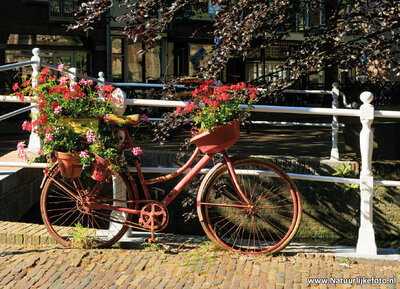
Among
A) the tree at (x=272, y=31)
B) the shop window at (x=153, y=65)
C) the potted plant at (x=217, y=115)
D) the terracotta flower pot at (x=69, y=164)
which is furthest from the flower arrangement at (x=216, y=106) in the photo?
the shop window at (x=153, y=65)

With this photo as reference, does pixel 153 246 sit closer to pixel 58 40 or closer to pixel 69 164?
pixel 69 164

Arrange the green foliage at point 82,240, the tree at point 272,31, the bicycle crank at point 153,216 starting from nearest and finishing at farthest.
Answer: the bicycle crank at point 153,216
the green foliage at point 82,240
the tree at point 272,31

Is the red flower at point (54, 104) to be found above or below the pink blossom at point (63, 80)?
below

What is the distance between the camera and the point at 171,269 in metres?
4.10

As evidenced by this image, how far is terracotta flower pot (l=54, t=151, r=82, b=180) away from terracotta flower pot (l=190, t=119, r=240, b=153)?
35.1 inches

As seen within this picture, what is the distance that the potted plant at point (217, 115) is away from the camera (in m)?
4.21

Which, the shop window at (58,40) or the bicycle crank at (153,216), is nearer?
the bicycle crank at (153,216)

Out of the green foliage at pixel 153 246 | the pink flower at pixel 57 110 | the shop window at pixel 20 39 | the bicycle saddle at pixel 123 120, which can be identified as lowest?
the green foliage at pixel 153 246

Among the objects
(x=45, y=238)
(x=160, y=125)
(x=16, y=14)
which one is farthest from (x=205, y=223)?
(x=16, y=14)

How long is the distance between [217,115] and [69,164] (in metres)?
1.15

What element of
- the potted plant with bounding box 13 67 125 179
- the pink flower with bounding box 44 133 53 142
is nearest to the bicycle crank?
the potted plant with bounding box 13 67 125 179

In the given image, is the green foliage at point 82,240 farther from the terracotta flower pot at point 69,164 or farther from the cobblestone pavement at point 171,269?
the terracotta flower pot at point 69,164

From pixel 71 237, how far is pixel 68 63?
1857 centimetres

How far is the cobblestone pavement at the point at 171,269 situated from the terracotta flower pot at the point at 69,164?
1.93 ft
